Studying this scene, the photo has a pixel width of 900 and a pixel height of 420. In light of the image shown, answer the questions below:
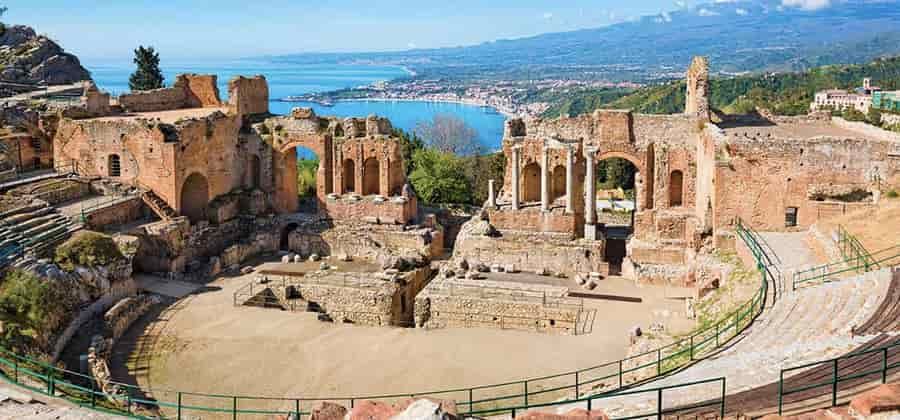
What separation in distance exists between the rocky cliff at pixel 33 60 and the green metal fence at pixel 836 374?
137 ft

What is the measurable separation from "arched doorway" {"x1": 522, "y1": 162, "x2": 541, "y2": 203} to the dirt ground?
317 inches

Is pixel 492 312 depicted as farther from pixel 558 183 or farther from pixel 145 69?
pixel 145 69

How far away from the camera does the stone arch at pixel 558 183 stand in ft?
109

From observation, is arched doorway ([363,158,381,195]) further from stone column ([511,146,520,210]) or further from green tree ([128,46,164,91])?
green tree ([128,46,164,91])

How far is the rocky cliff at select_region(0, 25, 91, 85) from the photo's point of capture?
44.4 m

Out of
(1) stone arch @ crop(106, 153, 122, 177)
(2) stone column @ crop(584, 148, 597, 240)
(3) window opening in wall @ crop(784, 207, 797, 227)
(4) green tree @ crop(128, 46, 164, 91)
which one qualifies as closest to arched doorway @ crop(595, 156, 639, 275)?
(2) stone column @ crop(584, 148, 597, 240)

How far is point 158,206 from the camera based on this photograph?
3098 centimetres

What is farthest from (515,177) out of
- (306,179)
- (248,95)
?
(306,179)

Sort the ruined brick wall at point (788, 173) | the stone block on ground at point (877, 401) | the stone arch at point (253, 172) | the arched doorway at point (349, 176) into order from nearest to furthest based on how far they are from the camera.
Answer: the stone block on ground at point (877, 401) < the ruined brick wall at point (788, 173) < the arched doorway at point (349, 176) < the stone arch at point (253, 172)

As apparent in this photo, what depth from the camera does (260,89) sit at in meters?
37.0

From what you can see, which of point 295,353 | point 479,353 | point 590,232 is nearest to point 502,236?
point 590,232

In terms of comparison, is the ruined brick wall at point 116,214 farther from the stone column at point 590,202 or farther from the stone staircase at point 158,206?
the stone column at point 590,202

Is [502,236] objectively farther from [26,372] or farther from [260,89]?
[26,372]

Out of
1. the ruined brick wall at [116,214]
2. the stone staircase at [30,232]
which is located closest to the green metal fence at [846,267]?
the stone staircase at [30,232]
